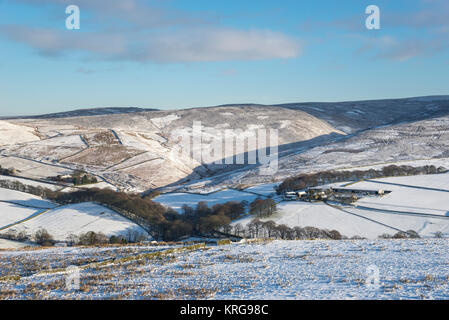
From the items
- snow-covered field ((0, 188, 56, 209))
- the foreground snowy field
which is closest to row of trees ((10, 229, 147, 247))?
snow-covered field ((0, 188, 56, 209))

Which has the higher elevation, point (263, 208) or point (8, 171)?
point (8, 171)

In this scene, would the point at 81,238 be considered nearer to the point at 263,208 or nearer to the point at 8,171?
the point at 263,208

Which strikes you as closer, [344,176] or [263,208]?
[263,208]

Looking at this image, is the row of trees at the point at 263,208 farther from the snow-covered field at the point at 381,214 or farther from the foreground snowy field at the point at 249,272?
the foreground snowy field at the point at 249,272

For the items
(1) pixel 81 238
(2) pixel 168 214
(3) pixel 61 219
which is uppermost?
(2) pixel 168 214

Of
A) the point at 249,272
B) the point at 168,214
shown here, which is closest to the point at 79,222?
the point at 168,214

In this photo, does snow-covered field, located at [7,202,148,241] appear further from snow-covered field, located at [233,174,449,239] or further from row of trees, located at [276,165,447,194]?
row of trees, located at [276,165,447,194]

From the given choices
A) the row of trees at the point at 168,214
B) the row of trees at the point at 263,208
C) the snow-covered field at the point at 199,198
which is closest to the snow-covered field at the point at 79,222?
the row of trees at the point at 168,214
